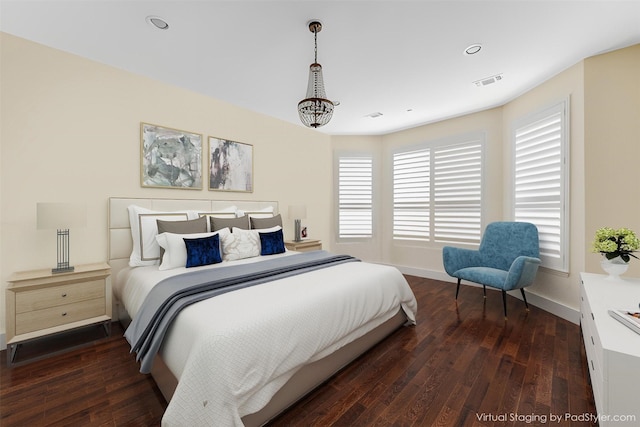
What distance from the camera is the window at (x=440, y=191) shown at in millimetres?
4191

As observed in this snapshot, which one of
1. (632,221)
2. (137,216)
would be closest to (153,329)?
(137,216)

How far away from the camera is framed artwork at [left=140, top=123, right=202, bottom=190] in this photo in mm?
3066

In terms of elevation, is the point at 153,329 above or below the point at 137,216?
below

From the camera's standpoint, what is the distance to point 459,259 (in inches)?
140

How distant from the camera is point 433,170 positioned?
181 inches

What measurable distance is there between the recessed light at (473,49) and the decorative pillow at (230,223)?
3.05 m

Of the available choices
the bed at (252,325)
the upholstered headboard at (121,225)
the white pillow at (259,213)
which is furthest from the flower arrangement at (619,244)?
the upholstered headboard at (121,225)

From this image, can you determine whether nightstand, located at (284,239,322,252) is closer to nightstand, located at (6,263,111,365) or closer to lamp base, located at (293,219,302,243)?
lamp base, located at (293,219,302,243)

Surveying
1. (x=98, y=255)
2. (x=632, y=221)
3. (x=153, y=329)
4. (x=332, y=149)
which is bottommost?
(x=153, y=329)

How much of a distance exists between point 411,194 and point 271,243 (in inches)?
114

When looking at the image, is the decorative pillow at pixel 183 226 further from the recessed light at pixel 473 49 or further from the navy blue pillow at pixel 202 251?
the recessed light at pixel 473 49

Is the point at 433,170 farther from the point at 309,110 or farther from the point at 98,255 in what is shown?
the point at 98,255

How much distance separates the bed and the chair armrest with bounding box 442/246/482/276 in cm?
112

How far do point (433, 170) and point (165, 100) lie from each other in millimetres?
4118
